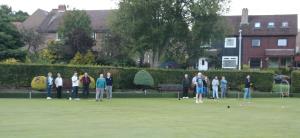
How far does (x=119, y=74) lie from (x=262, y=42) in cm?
3823

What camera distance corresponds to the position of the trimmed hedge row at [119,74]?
40.8m

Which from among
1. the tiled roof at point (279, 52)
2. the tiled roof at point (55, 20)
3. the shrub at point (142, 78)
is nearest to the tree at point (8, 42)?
the shrub at point (142, 78)

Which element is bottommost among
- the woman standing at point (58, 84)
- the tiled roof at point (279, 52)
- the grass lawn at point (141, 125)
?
the grass lawn at point (141, 125)

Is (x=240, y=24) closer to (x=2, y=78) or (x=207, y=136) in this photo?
(x=2, y=78)

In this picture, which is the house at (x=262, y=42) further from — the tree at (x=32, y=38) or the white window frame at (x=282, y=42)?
the tree at (x=32, y=38)

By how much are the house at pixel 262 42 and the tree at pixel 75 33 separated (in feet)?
66.5

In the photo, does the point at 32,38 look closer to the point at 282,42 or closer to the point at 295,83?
the point at 282,42

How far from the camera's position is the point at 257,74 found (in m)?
49.5

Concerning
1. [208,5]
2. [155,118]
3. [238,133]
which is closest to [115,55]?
[208,5]

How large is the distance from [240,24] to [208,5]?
76.4ft

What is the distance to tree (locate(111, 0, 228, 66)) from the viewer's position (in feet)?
189

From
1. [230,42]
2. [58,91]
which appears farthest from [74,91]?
[230,42]

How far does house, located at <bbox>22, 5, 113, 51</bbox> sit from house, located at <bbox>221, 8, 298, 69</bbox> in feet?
53.2

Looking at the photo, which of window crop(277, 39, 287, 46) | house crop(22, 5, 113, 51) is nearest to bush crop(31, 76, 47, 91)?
house crop(22, 5, 113, 51)
